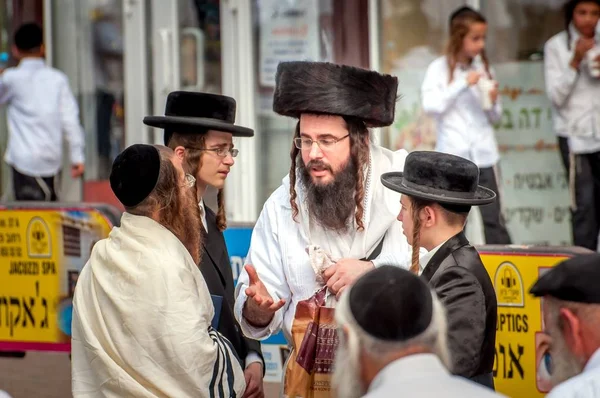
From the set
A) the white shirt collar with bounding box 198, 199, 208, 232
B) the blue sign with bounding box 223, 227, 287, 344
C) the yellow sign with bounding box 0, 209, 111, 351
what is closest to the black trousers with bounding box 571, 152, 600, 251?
the blue sign with bounding box 223, 227, 287, 344

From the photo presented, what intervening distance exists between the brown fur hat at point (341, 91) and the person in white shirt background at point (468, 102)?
4392 millimetres

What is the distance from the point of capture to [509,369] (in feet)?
20.4

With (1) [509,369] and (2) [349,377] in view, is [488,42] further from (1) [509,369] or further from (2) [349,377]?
(2) [349,377]

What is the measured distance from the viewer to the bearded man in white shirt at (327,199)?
4957 millimetres

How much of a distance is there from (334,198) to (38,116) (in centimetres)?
710

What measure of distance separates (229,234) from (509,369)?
7.17 ft

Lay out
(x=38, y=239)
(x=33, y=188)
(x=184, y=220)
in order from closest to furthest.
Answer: (x=184, y=220), (x=38, y=239), (x=33, y=188)

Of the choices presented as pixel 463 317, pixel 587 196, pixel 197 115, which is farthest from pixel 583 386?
pixel 587 196

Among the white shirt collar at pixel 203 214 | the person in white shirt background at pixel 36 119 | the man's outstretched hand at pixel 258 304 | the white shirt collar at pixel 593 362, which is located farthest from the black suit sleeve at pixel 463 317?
the person in white shirt background at pixel 36 119

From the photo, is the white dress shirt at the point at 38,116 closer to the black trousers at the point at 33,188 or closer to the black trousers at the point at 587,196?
the black trousers at the point at 33,188

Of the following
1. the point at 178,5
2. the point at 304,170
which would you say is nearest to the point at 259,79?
the point at 178,5

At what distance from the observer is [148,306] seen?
4402 mm

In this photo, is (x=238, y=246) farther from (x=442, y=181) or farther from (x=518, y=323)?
(x=442, y=181)

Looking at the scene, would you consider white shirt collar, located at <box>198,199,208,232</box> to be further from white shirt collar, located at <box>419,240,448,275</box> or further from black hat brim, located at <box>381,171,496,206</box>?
white shirt collar, located at <box>419,240,448,275</box>
